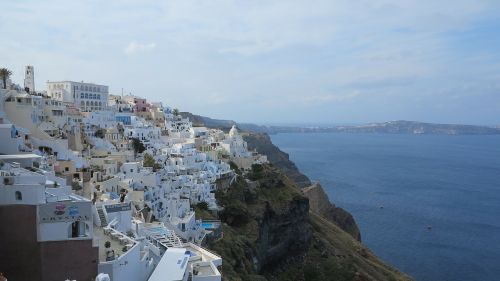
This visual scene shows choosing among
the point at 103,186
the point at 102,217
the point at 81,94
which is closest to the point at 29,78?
the point at 81,94

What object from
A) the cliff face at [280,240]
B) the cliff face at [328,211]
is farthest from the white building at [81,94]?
the cliff face at [328,211]

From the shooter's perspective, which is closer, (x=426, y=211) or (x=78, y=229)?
(x=78, y=229)

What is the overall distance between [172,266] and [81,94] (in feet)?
141

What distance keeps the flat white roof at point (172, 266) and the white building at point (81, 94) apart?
125 feet

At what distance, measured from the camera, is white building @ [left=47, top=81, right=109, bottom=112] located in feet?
193

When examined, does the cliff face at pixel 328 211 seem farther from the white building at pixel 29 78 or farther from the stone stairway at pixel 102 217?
the stone stairway at pixel 102 217

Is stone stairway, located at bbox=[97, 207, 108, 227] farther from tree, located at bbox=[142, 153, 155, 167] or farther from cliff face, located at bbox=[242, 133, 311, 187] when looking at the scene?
cliff face, located at bbox=[242, 133, 311, 187]

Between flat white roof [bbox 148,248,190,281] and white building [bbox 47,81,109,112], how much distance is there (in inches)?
1497

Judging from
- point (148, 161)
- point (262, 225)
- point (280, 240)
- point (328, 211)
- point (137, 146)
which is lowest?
point (328, 211)

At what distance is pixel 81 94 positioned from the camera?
60531mm

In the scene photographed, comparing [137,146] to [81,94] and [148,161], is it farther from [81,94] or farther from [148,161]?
[81,94]

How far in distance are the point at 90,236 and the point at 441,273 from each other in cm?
6007

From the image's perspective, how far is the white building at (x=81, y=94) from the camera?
193 ft

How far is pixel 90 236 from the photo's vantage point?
18.8m
